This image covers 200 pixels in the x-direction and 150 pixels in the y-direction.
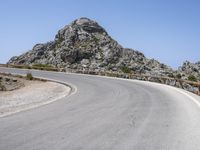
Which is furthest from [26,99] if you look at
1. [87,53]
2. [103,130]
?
[87,53]

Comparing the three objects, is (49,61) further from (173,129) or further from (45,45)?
(173,129)

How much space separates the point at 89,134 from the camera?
893cm

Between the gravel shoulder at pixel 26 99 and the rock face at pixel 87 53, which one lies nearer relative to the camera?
the gravel shoulder at pixel 26 99

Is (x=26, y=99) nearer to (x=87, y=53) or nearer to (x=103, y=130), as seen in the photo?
(x=103, y=130)

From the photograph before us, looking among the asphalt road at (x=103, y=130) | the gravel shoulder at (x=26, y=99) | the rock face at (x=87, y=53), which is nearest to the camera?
the asphalt road at (x=103, y=130)

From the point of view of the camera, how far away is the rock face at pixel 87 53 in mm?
71312

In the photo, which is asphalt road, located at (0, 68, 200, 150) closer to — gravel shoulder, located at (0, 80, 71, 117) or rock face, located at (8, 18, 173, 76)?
gravel shoulder, located at (0, 80, 71, 117)

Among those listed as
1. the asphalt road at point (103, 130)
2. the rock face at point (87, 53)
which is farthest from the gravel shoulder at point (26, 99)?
the rock face at point (87, 53)

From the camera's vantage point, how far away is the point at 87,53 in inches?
3004

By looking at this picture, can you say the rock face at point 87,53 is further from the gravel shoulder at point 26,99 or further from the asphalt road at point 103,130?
the asphalt road at point 103,130

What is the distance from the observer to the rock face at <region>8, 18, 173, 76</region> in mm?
71312

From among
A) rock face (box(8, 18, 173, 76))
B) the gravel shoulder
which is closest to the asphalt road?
the gravel shoulder

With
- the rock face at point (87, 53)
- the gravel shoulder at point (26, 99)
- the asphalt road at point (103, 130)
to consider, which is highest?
the rock face at point (87, 53)

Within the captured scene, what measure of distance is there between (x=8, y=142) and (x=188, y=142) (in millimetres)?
3960
